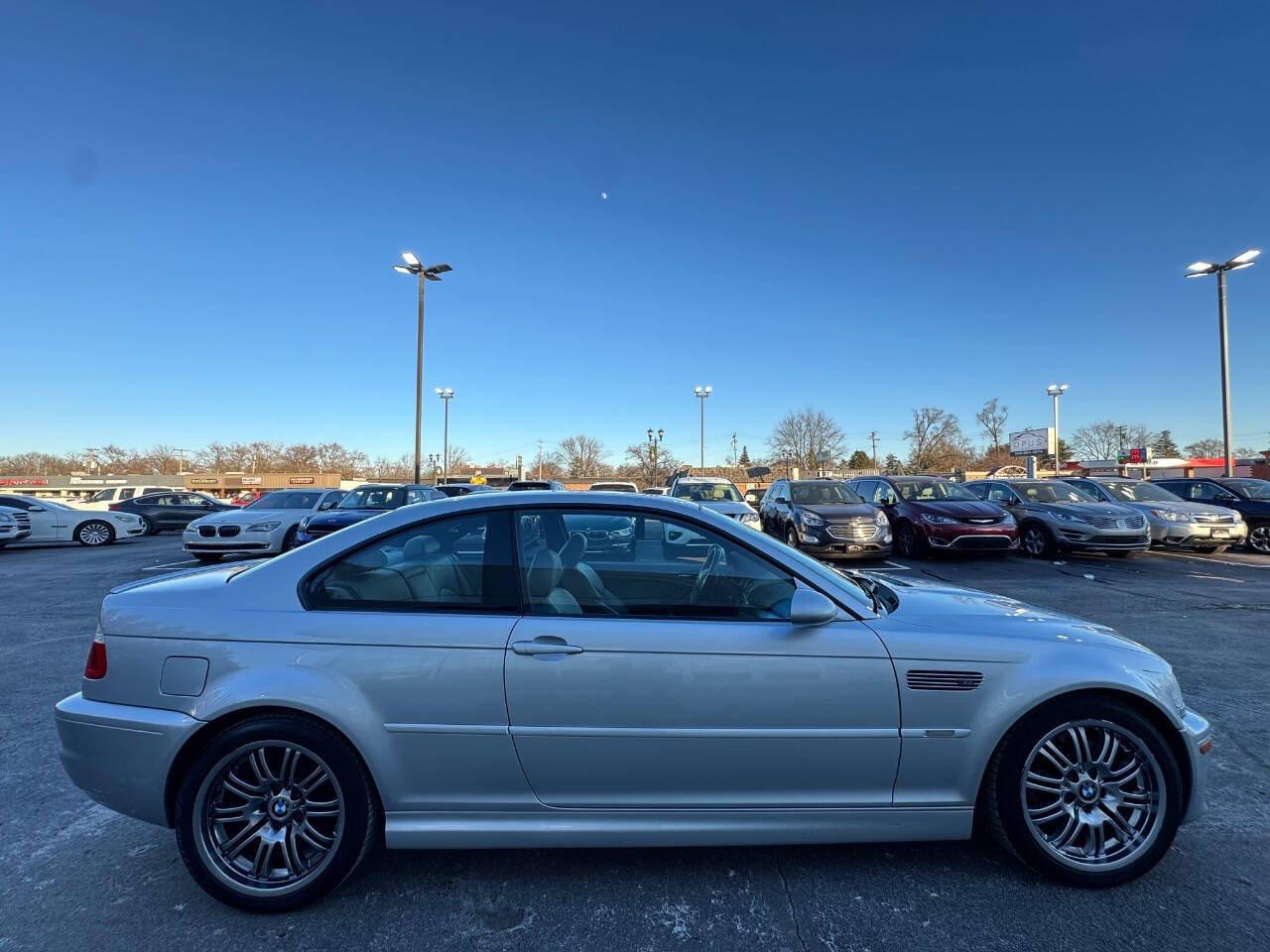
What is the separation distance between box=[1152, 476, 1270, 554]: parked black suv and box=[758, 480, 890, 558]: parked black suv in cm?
882

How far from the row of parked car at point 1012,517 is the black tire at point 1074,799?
28.6ft

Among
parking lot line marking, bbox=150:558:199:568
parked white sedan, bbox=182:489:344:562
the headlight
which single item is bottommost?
parking lot line marking, bbox=150:558:199:568

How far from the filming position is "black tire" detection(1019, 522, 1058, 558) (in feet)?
40.3

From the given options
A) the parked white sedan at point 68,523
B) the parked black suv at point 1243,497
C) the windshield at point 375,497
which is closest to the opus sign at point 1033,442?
the parked black suv at point 1243,497

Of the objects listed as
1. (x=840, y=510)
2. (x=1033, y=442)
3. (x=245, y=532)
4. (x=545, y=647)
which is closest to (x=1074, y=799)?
(x=545, y=647)

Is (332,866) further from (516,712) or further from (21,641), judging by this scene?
(21,641)

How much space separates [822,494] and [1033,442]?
4619 centimetres

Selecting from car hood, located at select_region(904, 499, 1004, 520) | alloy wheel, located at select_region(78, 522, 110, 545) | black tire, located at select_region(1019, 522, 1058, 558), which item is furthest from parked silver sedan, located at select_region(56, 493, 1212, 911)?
alloy wheel, located at select_region(78, 522, 110, 545)

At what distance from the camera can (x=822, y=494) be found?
1298 centimetres

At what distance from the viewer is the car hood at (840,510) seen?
11305mm

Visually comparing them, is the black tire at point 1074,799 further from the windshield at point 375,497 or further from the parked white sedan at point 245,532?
the parked white sedan at point 245,532

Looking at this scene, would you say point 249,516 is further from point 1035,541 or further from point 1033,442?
point 1033,442

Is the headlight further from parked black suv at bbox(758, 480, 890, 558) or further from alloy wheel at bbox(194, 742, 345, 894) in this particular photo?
alloy wheel at bbox(194, 742, 345, 894)

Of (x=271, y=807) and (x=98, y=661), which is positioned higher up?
(x=98, y=661)
